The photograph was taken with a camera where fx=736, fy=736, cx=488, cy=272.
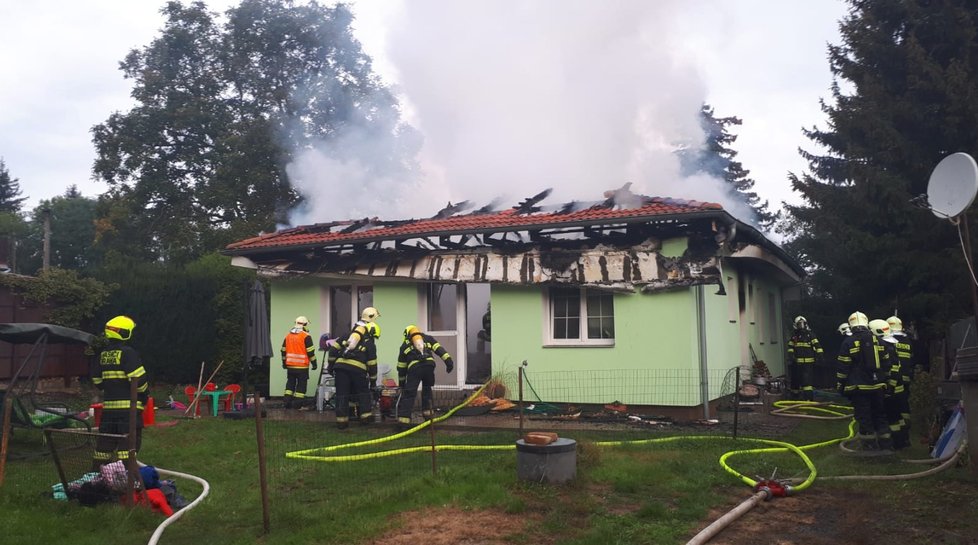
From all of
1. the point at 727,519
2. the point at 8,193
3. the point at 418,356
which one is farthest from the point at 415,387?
the point at 8,193

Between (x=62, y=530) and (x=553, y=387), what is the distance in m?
7.86

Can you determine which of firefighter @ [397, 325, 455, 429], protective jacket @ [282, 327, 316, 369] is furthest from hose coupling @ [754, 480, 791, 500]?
protective jacket @ [282, 327, 316, 369]

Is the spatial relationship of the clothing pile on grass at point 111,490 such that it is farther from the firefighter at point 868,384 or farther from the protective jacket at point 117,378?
the firefighter at point 868,384

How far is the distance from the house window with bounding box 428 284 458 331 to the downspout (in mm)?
4367

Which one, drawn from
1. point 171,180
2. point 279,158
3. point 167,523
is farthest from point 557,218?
point 171,180

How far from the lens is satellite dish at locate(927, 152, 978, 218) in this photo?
23.4 ft

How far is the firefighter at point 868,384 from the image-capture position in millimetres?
8586

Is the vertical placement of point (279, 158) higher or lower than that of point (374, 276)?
higher

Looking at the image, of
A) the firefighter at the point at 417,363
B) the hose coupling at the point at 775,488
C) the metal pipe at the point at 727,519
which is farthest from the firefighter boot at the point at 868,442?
the firefighter at the point at 417,363

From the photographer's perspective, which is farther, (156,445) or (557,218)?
(557,218)

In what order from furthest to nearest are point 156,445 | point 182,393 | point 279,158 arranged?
point 279,158, point 182,393, point 156,445

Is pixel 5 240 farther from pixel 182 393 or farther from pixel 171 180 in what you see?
pixel 182 393

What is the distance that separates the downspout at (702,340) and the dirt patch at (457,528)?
21.5ft

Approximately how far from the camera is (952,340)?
12039 millimetres
